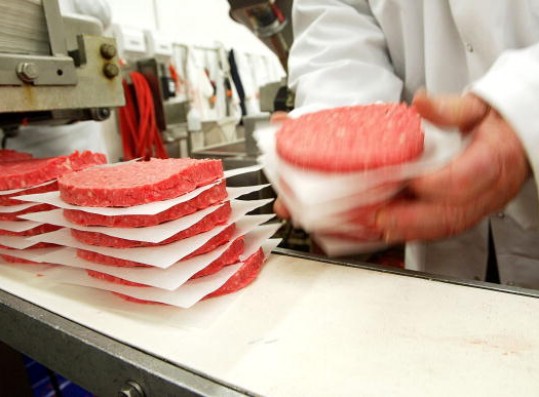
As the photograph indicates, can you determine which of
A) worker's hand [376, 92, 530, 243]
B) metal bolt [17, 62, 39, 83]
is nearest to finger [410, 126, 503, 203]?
worker's hand [376, 92, 530, 243]

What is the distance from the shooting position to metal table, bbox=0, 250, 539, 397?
46 centimetres

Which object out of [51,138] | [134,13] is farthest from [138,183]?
[134,13]

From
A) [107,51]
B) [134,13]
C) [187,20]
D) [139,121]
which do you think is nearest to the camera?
[107,51]

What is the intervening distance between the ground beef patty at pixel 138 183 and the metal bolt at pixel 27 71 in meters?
0.36

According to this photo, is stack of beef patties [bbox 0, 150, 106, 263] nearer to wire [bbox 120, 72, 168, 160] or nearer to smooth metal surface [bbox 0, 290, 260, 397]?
smooth metal surface [bbox 0, 290, 260, 397]

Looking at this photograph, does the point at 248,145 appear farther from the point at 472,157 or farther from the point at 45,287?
the point at 472,157

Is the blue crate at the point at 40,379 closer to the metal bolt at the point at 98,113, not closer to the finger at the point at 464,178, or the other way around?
the metal bolt at the point at 98,113

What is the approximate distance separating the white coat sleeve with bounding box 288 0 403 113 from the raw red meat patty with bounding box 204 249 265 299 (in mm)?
457

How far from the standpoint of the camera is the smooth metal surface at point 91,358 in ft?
1.56

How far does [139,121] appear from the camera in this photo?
2.54 meters

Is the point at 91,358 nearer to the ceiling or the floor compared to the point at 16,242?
nearer to the floor

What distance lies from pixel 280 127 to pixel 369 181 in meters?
0.22

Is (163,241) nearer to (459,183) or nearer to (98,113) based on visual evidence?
(459,183)

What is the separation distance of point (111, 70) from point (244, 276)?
0.80 metres
